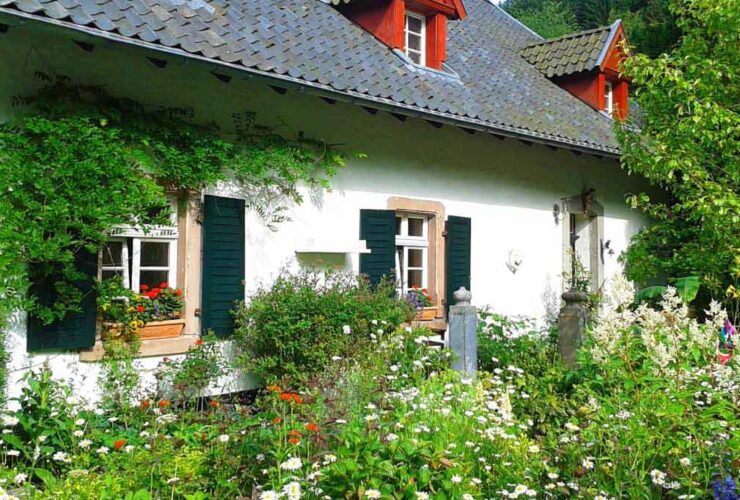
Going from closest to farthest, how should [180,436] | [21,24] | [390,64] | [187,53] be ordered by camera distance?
[180,436]
[21,24]
[187,53]
[390,64]

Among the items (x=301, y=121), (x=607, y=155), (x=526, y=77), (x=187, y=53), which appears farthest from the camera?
(x=526, y=77)

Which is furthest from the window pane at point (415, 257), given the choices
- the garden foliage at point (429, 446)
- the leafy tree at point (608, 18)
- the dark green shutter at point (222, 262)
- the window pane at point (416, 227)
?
the leafy tree at point (608, 18)

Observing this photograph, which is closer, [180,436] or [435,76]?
[180,436]

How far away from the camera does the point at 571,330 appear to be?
7.10m

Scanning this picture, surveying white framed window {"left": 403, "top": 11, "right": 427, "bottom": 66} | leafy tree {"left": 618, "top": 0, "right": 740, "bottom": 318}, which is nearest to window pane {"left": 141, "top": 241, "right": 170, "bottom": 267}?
white framed window {"left": 403, "top": 11, "right": 427, "bottom": 66}

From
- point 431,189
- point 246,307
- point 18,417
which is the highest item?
point 431,189

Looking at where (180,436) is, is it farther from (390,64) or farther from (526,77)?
(526,77)

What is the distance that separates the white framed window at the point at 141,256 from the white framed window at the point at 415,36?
421 cm

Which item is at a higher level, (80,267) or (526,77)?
(526,77)

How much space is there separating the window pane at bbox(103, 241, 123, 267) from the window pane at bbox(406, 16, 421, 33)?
194 inches

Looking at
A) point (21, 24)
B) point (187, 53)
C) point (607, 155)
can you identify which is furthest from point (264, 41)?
point (607, 155)

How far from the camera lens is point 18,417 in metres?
4.70

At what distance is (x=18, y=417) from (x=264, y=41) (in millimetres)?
3886

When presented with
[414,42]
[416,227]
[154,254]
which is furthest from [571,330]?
[414,42]
